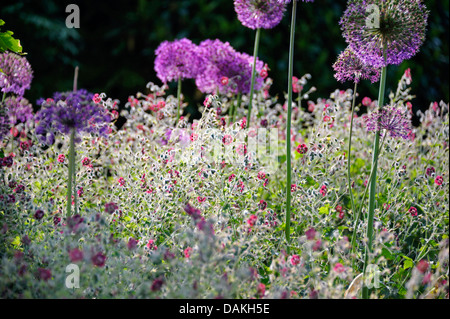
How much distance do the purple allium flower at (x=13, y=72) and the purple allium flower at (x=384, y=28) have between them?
5.84ft

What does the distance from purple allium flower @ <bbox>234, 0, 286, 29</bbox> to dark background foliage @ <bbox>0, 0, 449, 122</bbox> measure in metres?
2.60

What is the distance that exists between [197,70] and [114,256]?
61.8 inches

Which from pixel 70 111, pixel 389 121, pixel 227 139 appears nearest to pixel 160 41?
pixel 227 139

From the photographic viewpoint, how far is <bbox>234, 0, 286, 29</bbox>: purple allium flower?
2807mm

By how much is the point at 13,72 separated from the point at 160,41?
3.50 meters

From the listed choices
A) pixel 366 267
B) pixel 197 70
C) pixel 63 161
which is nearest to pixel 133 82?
pixel 197 70

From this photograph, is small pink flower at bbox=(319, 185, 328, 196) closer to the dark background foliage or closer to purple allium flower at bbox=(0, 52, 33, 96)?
purple allium flower at bbox=(0, 52, 33, 96)

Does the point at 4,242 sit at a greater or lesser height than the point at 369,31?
lesser

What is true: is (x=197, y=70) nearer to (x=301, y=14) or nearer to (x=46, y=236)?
(x=46, y=236)

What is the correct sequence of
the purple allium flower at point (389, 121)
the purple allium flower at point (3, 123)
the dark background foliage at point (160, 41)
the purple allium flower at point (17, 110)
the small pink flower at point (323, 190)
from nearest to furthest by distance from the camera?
1. the purple allium flower at point (389, 121)
2. the purple allium flower at point (3, 123)
3. the small pink flower at point (323, 190)
4. the purple allium flower at point (17, 110)
5. the dark background foliage at point (160, 41)

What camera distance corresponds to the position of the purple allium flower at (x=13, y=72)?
2.71 metres

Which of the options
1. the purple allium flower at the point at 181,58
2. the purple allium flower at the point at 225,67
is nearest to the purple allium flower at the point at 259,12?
the purple allium flower at the point at 225,67

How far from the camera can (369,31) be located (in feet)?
6.96

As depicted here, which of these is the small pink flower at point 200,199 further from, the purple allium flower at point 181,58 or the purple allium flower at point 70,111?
the purple allium flower at point 181,58
